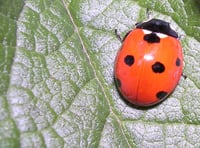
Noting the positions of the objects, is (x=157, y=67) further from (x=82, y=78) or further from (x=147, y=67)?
(x=82, y=78)

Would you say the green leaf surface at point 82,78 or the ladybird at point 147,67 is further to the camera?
the ladybird at point 147,67

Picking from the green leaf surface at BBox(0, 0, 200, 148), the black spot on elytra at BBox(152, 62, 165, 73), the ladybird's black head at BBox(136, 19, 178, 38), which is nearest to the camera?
the green leaf surface at BBox(0, 0, 200, 148)

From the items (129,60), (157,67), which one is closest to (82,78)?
(129,60)

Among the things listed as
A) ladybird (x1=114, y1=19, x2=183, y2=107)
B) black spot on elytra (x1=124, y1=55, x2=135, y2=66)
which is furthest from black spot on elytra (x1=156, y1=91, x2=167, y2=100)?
black spot on elytra (x1=124, y1=55, x2=135, y2=66)

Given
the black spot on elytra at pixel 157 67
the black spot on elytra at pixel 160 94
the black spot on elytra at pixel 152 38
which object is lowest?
the black spot on elytra at pixel 160 94

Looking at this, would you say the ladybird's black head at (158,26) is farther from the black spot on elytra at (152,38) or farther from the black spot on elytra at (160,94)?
the black spot on elytra at (160,94)

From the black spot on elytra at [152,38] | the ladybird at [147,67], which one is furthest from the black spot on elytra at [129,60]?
the black spot on elytra at [152,38]

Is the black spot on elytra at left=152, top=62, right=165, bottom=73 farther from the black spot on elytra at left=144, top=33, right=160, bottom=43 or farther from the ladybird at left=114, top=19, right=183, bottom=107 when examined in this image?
the black spot on elytra at left=144, top=33, right=160, bottom=43
